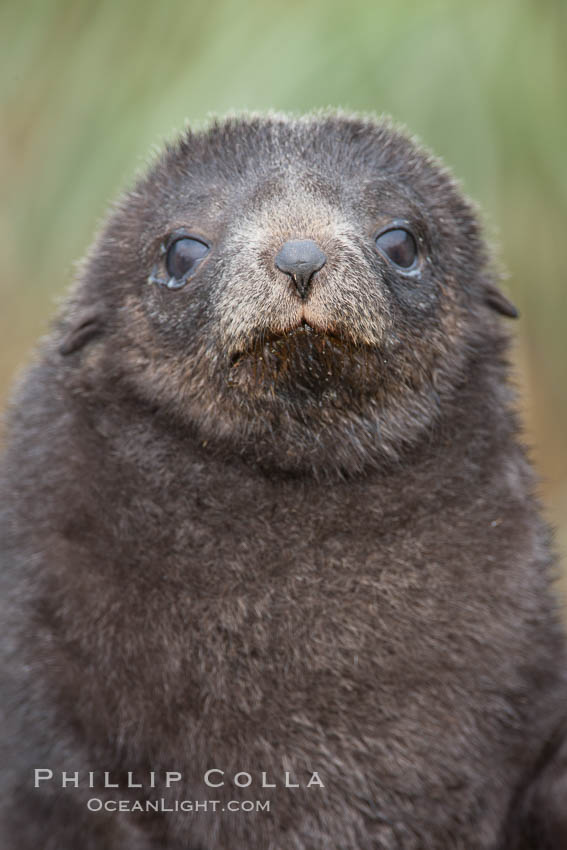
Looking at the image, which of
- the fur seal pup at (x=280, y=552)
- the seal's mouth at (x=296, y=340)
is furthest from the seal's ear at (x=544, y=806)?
the seal's mouth at (x=296, y=340)

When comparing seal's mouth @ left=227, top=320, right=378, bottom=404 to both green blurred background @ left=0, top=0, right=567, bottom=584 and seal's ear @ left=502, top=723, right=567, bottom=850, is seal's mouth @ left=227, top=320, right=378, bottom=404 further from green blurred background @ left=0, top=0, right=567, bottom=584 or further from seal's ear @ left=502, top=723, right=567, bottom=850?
green blurred background @ left=0, top=0, right=567, bottom=584

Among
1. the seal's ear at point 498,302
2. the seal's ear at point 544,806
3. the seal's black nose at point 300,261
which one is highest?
the seal's ear at point 498,302

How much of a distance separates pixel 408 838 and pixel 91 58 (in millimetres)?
4639

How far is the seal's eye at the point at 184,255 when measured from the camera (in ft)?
10.2

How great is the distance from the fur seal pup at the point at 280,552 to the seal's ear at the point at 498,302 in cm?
13

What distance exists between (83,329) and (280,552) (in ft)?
2.78

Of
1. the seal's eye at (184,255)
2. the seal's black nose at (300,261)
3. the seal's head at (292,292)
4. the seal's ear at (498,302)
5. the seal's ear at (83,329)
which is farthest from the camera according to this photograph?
the seal's ear at (498,302)

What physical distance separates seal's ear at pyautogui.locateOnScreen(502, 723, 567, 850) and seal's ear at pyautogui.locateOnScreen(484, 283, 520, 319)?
1138mm

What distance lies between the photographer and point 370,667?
9.55 feet

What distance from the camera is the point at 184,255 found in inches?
124

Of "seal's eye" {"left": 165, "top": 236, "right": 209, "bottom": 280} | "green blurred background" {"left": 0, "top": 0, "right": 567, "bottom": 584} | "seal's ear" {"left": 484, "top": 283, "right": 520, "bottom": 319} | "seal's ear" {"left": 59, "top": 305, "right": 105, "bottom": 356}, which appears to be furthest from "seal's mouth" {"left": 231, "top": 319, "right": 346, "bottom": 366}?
"green blurred background" {"left": 0, "top": 0, "right": 567, "bottom": 584}

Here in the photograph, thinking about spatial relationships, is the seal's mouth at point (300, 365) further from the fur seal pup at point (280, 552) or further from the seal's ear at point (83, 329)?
the seal's ear at point (83, 329)

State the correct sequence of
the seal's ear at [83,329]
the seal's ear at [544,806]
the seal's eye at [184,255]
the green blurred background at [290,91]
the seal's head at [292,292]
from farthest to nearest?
the green blurred background at [290,91] < the seal's ear at [83,329] < the seal's eye at [184,255] < the seal's ear at [544,806] < the seal's head at [292,292]

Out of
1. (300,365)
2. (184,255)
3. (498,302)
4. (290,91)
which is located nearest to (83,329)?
(184,255)
